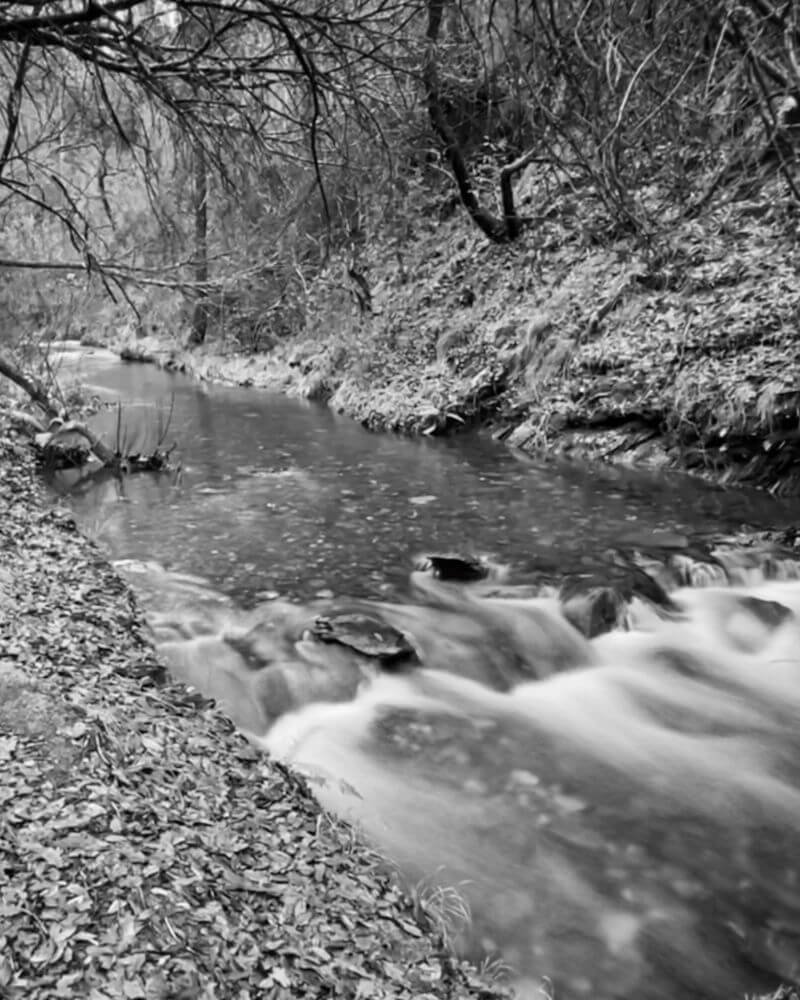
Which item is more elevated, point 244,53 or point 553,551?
point 244,53

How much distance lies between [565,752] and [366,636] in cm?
166

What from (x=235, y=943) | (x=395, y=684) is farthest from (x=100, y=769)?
(x=395, y=684)

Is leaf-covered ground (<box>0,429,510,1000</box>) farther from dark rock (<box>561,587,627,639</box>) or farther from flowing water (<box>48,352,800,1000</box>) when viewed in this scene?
dark rock (<box>561,587,627,639</box>)

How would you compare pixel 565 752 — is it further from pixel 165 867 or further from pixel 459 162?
pixel 459 162

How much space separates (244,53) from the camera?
3141 millimetres

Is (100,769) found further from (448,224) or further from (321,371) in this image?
(448,224)

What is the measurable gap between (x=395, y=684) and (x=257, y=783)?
178cm

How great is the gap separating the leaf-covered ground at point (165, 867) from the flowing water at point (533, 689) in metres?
0.53

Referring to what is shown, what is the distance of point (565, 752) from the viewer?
471 centimetres

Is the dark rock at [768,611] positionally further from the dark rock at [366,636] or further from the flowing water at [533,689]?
the dark rock at [366,636]

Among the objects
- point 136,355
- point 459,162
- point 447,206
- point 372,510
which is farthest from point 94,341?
point 372,510

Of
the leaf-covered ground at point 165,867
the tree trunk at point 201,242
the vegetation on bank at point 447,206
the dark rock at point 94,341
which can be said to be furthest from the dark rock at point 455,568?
the dark rock at point 94,341

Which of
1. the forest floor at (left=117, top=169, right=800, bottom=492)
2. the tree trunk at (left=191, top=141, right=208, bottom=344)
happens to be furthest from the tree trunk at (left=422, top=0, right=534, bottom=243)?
the tree trunk at (left=191, top=141, right=208, bottom=344)

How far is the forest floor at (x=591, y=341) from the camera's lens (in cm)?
953
